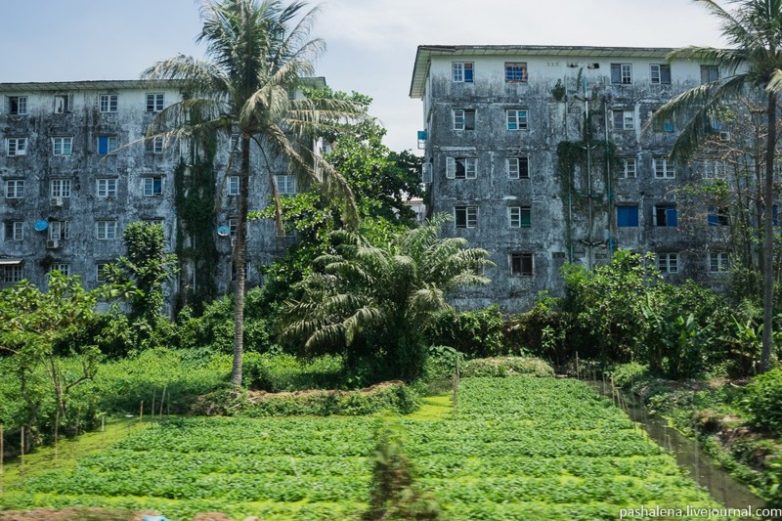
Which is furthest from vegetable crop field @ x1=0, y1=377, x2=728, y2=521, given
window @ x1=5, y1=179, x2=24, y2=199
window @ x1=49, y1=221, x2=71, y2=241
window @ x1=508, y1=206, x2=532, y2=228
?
window @ x1=5, y1=179, x2=24, y2=199

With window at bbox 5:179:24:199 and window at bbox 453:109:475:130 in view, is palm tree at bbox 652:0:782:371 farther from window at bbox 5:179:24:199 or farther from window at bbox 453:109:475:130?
window at bbox 5:179:24:199

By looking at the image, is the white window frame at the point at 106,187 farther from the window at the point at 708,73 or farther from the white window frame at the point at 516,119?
the window at the point at 708,73

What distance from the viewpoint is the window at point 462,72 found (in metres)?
41.5

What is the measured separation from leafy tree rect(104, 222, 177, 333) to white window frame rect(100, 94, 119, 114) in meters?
9.19

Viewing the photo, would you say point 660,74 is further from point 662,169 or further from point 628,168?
point 628,168

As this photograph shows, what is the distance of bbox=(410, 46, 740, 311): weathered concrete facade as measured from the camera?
1604 inches

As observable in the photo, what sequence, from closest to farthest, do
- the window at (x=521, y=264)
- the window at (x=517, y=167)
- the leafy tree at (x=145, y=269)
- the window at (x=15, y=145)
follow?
the leafy tree at (x=145, y=269)
the window at (x=521, y=264)
the window at (x=517, y=167)
the window at (x=15, y=145)

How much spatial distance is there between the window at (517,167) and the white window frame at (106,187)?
24.0 metres

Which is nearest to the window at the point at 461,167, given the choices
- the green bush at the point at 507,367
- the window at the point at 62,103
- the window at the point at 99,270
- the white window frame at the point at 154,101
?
the green bush at the point at 507,367

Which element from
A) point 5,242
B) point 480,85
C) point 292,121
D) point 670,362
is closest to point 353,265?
point 292,121

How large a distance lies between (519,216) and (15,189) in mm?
31074

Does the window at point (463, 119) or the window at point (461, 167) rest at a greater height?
the window at point (463, 119)

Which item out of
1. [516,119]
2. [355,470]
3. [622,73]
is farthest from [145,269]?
[622,73]

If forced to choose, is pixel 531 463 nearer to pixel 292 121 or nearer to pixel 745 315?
pixel 292 121
